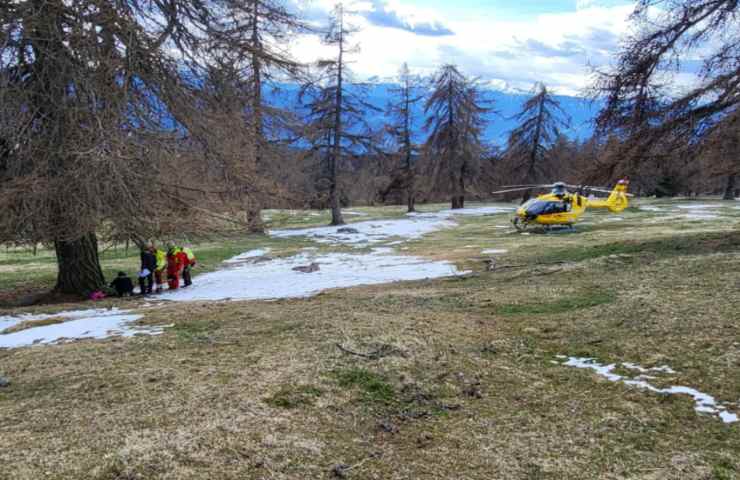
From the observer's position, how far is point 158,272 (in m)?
13.5

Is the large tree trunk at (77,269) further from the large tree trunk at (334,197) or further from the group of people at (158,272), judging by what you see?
the large tree trunk at (334,197)

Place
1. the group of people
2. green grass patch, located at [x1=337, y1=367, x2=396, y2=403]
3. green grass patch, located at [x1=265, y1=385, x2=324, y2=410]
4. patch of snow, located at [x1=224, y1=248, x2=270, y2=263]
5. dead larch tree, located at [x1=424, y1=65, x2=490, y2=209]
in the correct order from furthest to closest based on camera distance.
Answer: dead larch tree, located at [x1=424, y1=65, x2=490, y2=209]
patch of snow, located at [x1=224, y1=248, x2=270, y2=263]
the group of people
green grass patch, located at [x1=337, y1=367, x2=396, y2=403]
green grass patch, located at [x1=265, y1=385, x2=324, y2=410]

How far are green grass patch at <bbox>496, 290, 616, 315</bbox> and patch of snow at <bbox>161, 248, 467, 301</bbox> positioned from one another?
5.01m

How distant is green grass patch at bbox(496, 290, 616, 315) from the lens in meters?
7.70

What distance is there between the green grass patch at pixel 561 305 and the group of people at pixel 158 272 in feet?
27.6

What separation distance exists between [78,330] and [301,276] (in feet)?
23.7

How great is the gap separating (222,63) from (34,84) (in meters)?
3.34

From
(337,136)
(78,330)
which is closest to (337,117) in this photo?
(337,136)

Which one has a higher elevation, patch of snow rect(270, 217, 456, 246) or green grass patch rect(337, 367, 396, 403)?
patch of snow rect(270, 217, 456, 246)

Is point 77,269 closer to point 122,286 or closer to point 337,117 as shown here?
point 122,286

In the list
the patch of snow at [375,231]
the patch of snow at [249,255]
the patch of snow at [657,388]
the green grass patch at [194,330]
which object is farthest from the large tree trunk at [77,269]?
the patch of snow at [375,231]

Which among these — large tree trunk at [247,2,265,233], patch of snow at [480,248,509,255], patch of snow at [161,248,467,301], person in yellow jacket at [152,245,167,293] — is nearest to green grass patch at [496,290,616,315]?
patch of snow at [161,248,467,301]

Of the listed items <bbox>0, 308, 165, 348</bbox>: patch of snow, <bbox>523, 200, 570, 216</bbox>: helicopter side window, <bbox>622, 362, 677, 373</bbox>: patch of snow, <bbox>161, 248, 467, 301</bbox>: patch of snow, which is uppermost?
<bbox>523, 200, 570, 216</bbox>: helicopter side window

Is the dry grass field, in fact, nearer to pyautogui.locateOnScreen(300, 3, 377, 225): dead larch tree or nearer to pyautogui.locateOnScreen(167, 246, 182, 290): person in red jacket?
pyautogui.locateOnScreen(167, 246, 182, 290): person in red jacket
